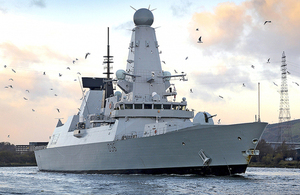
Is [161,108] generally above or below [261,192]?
Answer: above

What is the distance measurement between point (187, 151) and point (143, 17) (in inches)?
524

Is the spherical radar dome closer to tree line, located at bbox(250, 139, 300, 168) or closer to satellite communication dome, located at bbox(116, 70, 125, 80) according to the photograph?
satellite communication dome, located at bbox(116, 70, 125, 80)

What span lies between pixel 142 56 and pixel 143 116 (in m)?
5.71

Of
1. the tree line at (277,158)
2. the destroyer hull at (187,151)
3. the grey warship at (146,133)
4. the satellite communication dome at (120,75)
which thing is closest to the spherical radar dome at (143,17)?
the grey warship at (146,133)

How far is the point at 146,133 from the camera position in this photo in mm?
28375

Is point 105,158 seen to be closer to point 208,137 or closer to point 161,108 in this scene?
point 161,108

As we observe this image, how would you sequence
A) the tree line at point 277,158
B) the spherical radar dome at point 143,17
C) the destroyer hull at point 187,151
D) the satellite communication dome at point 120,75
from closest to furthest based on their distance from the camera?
the destroyer hull at point 187,151, the satellite communication dome at point 120,75, the spherical radar dome at point 143,17, the tree line at point 277,158

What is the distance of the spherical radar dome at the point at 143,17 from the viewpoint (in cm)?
3366

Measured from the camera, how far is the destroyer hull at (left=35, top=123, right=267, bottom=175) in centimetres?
2420

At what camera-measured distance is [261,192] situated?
64.8 ft

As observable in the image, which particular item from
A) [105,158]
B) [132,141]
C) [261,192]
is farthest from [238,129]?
[105,158]

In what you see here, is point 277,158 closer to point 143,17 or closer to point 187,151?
point 143,17

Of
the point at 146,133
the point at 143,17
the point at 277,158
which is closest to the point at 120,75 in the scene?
the point at 143,17

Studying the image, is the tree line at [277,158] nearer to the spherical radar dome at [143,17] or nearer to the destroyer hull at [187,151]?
the spherical radar dome at [143,17]
